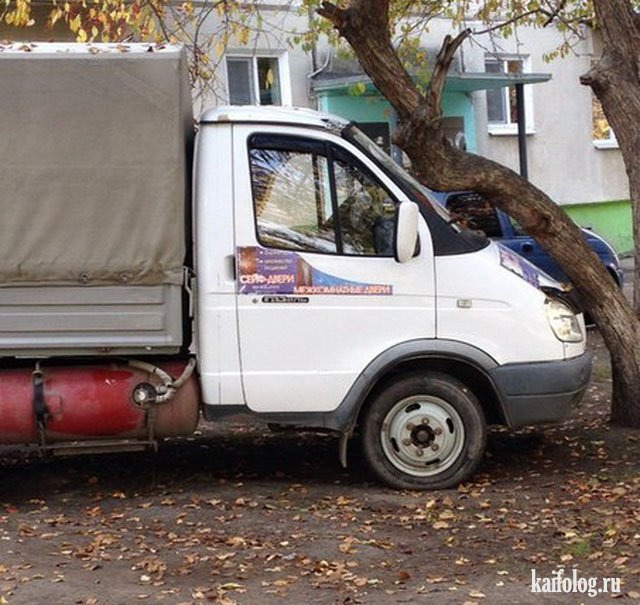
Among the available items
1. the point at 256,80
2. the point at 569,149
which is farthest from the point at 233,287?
the point at 569,149

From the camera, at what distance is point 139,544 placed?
5875mm

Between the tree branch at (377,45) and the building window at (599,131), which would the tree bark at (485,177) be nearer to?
the tree branch at (377,45)

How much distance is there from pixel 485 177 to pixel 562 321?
4.30 feet

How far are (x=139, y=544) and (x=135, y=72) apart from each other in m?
2.74

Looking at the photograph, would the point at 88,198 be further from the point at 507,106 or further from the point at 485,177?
the point at 507,106

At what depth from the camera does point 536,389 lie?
22.4 feet

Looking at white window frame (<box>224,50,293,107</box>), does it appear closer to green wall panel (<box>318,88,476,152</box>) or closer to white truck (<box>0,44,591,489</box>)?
green wall panel (<box>318,88,476,152</box>)

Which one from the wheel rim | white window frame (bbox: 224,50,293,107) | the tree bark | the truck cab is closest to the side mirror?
the truck cab

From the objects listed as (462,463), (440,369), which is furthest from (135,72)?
(462,463)

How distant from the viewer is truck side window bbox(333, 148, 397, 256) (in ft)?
22.1

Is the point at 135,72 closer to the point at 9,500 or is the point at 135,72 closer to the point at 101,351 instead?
the point at 101,351

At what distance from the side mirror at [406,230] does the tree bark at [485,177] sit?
1.03 metres

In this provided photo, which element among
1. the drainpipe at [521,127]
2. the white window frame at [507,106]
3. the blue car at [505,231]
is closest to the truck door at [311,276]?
the blue car at [505,231]

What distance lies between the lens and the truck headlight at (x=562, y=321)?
6879 millimetres
